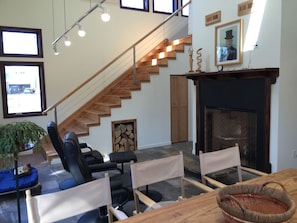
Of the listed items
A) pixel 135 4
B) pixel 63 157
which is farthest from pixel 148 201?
pixel 135 4

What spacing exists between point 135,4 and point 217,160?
5.83 metres

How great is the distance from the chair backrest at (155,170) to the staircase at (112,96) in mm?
3455

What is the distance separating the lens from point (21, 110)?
5559mm

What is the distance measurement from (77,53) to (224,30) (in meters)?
3.46

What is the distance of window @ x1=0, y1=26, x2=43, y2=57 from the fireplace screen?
393 cm

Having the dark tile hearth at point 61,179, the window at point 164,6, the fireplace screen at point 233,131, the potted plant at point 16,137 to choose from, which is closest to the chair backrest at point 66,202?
the potted plant at point 16,137

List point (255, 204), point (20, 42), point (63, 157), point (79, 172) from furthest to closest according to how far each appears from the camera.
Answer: point (20, 42)
point (63, 157)
point (79, 172)
point (255, 204)

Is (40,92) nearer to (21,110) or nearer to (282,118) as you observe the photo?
(21,110)

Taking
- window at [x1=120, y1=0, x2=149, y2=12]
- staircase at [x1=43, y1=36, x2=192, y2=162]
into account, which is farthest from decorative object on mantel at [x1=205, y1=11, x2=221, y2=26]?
window at [x1=120, y1=0, x2=149, y2=12]

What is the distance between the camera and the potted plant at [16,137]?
7.53ft

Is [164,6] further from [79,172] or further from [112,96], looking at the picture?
[79,172]

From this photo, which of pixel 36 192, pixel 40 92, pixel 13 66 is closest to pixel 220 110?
pixel 36 192

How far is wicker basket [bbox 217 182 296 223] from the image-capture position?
3.52 ft

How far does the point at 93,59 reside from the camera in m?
6.28
